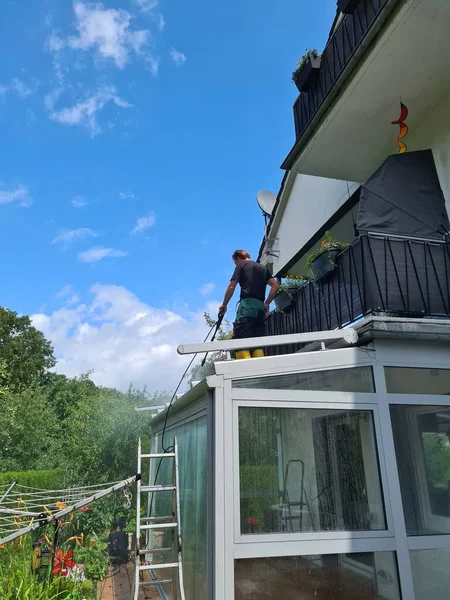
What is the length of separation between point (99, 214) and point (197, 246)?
338 centimetres

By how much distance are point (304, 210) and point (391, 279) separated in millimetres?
4919

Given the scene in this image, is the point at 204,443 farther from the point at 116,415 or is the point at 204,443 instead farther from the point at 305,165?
the point at 116,415

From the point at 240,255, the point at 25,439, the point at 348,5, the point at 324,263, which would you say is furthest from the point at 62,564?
the point at 25,439

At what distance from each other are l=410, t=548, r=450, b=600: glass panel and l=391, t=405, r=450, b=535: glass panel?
14 centimetres

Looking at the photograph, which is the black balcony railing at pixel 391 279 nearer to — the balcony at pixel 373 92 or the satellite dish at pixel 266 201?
the balcony at pixel 373 92

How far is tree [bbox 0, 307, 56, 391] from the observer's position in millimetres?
29406

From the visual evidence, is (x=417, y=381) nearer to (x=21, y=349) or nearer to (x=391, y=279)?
(x=391, y=279)

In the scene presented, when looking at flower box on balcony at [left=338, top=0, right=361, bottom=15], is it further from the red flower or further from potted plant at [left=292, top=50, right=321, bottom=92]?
the red flower

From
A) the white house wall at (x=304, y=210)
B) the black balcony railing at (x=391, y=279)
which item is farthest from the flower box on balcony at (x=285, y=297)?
the white house wall at (x=304, y=210)

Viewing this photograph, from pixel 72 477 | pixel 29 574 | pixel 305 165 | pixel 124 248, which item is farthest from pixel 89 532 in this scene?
pixel 305 165

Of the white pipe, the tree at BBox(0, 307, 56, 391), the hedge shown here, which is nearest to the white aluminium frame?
the white pipe

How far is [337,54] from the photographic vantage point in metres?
5.27

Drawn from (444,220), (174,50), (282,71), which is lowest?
(444,220)

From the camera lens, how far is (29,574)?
4918 mm
